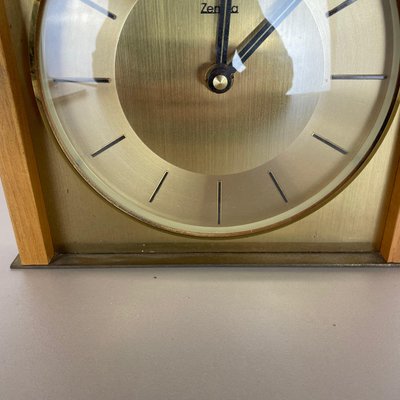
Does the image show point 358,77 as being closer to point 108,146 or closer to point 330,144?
point 330,144

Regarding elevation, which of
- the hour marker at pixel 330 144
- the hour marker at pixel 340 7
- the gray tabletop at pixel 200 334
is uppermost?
the hour marker at pixel 340 7

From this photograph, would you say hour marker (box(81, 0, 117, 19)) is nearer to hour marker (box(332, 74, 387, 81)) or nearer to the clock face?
the clock face

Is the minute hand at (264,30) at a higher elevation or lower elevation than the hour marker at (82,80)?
higher

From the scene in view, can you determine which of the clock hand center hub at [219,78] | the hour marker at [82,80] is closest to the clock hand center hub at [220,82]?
the clock hand center hub at [219,78]

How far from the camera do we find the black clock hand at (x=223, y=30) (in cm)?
65

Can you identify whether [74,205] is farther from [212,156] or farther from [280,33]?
[280,33]

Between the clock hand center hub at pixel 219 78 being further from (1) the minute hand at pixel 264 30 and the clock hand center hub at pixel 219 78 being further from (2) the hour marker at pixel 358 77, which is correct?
(2) the hour marker at pixel 358 77

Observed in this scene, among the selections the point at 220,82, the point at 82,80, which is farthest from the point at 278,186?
the point at 82,80

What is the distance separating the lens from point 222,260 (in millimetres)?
819

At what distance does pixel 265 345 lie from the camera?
0.66 meters

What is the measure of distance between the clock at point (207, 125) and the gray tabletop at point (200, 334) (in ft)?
0.24

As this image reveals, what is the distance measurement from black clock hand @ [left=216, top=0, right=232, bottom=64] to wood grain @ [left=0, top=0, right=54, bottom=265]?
0.29 meters

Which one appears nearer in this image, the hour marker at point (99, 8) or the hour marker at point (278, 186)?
the hour marker at point (99, 8)

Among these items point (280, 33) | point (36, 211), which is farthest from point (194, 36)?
point (36, 211)
